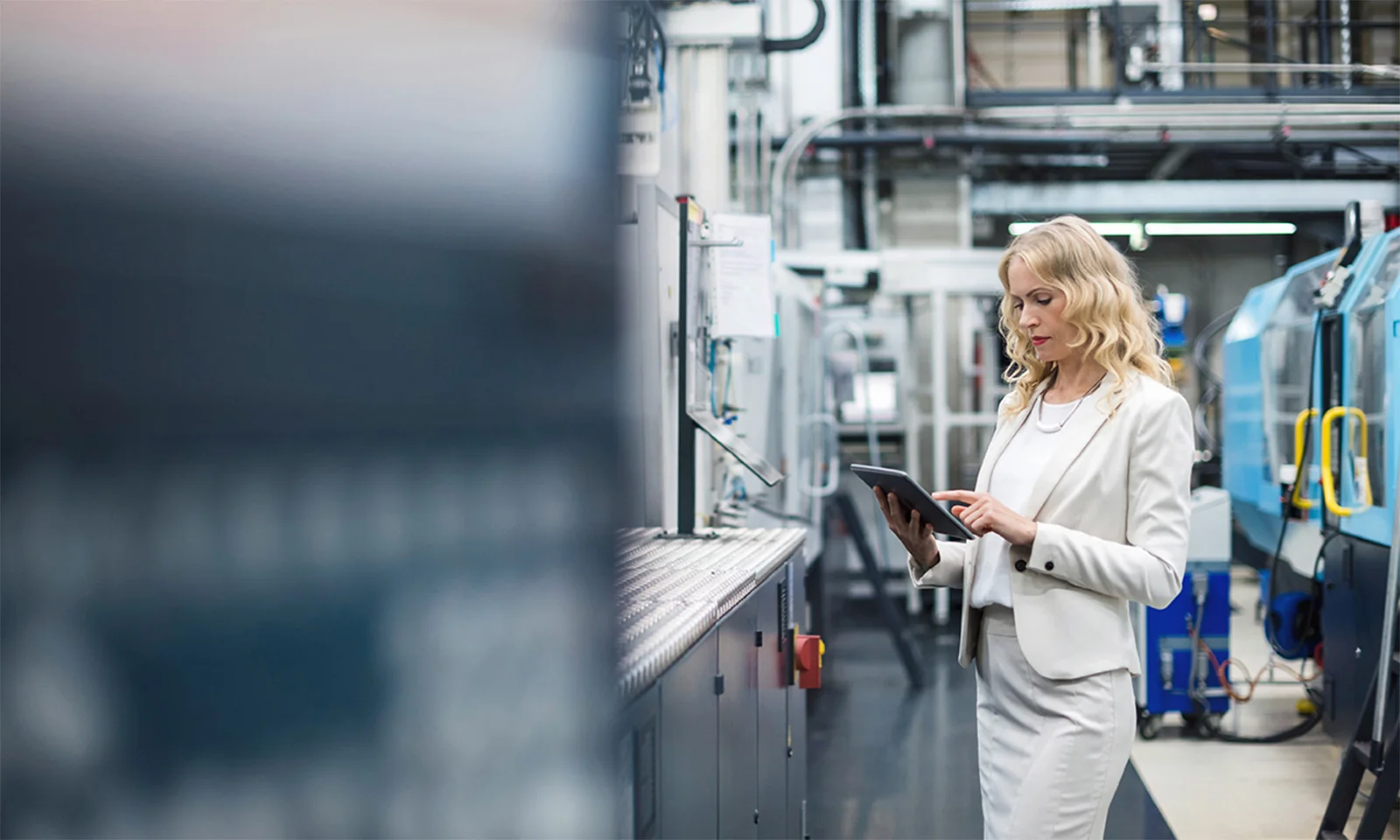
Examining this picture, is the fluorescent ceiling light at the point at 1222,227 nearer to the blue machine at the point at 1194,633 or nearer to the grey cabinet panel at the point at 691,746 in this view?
the blue machine at the point at 1194,633

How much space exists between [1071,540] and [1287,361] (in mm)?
3654

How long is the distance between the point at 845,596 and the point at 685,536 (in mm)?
4695

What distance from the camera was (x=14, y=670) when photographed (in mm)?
493

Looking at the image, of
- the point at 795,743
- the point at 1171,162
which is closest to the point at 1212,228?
the point at 1171,162

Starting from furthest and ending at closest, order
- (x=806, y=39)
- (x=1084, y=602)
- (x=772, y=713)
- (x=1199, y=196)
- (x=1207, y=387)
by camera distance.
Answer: (x=1207, y=387)
(x=1199, y=196)
(x=806, y=39)
(x=772, y=713)
(x=1084, y=602)

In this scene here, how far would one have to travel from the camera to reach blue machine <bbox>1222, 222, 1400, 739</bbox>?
3291 mm

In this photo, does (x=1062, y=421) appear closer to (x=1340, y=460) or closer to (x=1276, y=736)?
(x=1340, y=460)

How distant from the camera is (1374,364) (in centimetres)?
346

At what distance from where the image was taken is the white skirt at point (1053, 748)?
155cm

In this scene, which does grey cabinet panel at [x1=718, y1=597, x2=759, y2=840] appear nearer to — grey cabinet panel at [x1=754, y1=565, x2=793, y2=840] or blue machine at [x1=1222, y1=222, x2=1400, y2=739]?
grey cabinet panel at [x1=754, y1=565, x2=793, y2=840]

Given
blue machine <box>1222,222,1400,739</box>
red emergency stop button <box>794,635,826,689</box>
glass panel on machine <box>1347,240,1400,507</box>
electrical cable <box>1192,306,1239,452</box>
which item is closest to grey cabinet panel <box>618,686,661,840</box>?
red emergency stop button <box>794,635,826,689</box>

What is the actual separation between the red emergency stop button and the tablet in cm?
81

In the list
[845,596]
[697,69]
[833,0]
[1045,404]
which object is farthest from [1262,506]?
[833,0]

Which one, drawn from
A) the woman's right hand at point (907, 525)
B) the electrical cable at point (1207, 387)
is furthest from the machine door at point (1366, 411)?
the electrical cable at point (1207, 387)
